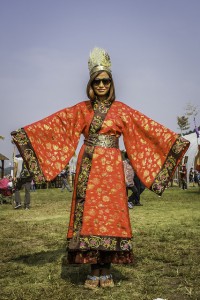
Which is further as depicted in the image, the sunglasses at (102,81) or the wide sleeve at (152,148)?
the wide sleeve at (152,148)

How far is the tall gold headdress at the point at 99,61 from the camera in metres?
4.26

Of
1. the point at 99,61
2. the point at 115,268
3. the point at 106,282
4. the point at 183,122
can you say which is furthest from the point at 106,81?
the point at 183,122

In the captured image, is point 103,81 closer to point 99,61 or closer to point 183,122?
point 99,61

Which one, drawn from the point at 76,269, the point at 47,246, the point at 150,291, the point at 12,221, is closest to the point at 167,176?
the point at 150,291

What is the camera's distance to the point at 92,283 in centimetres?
396

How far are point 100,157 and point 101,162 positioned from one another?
55 mm

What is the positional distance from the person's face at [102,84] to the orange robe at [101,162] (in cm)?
Result: 17

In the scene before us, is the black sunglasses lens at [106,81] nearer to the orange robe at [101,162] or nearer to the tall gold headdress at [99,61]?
the tall gold headdress at [99,61]

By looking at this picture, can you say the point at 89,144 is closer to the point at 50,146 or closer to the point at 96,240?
the point at 50,146

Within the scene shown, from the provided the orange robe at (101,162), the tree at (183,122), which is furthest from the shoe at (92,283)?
the tree at (183,122)

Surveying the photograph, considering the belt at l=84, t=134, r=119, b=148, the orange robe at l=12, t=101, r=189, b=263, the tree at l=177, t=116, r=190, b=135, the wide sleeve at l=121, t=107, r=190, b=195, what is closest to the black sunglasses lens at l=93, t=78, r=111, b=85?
the orange robe at l=12, t=101, r=189, b=263

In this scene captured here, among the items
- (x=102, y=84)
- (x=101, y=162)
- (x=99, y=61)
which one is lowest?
(x=101, y=162)

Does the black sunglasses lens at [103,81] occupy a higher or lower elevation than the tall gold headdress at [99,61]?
lower

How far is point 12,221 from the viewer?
9586 millimetres
